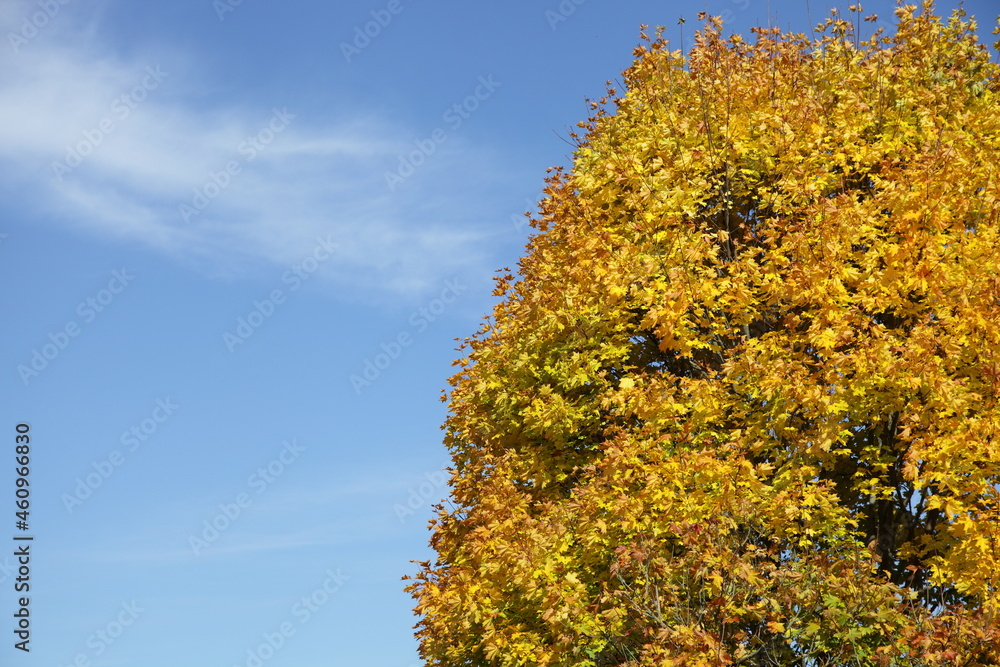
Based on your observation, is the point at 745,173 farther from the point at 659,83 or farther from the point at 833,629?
the point at 833,629

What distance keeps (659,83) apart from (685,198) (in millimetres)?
3856

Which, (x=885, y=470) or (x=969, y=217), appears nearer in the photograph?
(x=885, y=470)

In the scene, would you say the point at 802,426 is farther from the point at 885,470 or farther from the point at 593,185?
the point at 593,185

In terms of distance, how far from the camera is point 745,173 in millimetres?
16750

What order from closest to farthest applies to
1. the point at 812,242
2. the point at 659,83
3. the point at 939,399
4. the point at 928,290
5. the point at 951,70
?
the point at 939,399 < the point at 928,290 < the point at 812,242 < the point at 951,70 < the point at 659,83

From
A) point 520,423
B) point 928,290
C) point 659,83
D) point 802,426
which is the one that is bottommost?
point 802,426

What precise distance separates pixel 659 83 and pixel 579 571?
9773 millimetres

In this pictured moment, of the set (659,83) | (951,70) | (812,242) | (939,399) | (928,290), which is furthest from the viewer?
(659,83)

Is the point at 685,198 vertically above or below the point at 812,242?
above

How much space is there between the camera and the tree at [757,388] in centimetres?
1281

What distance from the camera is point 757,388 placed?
14109 mm

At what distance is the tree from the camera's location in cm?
1281

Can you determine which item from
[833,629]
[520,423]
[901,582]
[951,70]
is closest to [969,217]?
[951,70]

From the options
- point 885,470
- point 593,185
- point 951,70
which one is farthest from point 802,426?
point 951,70
